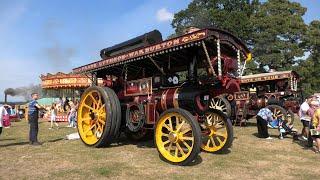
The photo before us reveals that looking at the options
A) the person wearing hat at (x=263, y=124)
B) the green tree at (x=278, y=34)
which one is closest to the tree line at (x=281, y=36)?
the green tree at (x=278, y=34)

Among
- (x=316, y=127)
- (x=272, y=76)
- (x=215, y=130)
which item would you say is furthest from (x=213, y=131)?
(x=272, y=76)

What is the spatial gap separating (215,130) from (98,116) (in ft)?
10.0

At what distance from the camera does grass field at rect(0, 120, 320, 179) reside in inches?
283

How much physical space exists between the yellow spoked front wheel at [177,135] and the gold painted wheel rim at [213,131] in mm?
1082

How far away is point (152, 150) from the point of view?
31.7 ft

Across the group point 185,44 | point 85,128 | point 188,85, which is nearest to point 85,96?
point 85,128

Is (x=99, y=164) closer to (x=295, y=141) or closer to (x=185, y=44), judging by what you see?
(x=185, y=44)

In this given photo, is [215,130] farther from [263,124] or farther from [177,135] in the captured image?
[263,124]

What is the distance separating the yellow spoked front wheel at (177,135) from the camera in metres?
7.62

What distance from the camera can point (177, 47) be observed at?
830 cm

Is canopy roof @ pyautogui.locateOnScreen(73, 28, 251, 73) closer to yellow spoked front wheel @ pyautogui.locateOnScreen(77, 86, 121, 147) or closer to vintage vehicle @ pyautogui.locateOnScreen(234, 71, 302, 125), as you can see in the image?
yellow spoked front wheel @ pyautogui.locateOnScreen(77, 86, 121, 147)

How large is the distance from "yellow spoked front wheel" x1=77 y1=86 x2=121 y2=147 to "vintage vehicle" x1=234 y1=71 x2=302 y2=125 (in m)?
6.84

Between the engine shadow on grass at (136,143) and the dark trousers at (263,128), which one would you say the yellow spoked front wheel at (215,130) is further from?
→ the dark trousers at (263,128)

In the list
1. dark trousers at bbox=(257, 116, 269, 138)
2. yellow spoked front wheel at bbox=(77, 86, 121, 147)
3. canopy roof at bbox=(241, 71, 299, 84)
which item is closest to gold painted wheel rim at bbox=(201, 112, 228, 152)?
yellow spoked front wheel at bbox=(77, 86, 121, 147)
